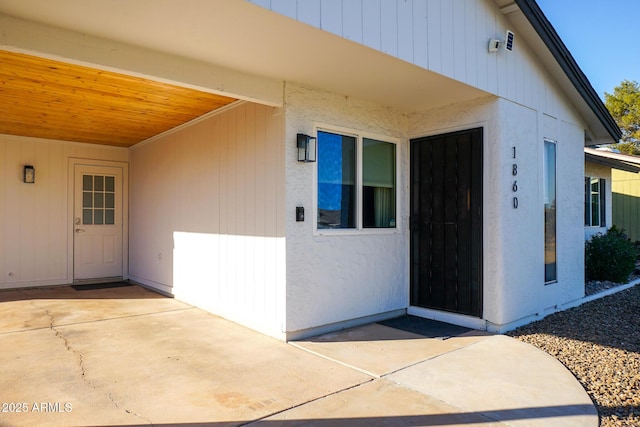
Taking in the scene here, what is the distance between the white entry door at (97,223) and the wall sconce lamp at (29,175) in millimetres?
709

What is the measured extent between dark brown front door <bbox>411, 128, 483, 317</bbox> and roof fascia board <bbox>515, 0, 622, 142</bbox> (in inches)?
58.5

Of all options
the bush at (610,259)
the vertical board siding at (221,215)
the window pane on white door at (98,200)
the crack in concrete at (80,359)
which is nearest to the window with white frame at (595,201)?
the bush at (610,259)

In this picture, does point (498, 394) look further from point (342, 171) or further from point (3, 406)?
point (3, 406)

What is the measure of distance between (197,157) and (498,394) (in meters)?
4.95

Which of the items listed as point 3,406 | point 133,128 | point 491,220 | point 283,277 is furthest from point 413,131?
point 3,406

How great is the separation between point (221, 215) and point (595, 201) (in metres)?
9.27

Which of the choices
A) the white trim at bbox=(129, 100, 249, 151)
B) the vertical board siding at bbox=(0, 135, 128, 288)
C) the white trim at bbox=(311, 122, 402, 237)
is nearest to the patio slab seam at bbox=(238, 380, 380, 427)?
the white trim at bbox=(311, 122, 402, 237)

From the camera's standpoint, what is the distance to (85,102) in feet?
17.8

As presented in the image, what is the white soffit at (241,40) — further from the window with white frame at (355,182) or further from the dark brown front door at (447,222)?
the dark brown front door at (447,222)

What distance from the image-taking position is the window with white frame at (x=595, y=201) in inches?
385

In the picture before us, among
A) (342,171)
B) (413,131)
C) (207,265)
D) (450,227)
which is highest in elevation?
(413,131)

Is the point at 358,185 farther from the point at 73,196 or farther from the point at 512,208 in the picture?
the point at 73,196

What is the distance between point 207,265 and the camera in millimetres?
6035

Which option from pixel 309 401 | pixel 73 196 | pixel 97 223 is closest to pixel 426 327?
pixel 309 401
